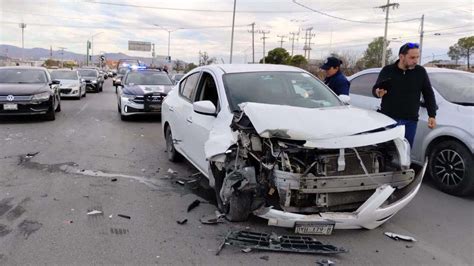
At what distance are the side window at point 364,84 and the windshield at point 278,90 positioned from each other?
209 centimetres

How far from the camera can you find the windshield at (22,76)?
1270 centimetres

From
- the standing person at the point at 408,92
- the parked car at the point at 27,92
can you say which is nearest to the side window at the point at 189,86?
the standing person at the point at 408,92

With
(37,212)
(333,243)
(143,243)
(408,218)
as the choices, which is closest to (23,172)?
(37,212)

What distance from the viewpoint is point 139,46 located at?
3346 inches

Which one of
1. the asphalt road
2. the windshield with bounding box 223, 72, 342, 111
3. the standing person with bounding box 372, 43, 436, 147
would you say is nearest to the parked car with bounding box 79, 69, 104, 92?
the asphalt road

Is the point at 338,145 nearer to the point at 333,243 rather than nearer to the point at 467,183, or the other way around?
the point at 333,243

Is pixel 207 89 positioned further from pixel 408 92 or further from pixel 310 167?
pixel 408 92

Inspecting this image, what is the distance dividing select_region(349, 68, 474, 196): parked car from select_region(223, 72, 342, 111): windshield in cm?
157

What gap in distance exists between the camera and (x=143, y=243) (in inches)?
159

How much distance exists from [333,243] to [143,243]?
69.3 inches

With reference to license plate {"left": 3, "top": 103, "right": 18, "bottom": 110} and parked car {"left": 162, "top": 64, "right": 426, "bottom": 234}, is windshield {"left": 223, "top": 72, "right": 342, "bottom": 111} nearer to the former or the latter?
parked car {"left": 162, "top": 64, "right": 426, "bottom": 234}

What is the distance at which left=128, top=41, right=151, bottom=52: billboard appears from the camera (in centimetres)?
→ 8444

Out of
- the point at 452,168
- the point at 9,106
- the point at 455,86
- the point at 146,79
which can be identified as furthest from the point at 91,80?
the point at 452,168

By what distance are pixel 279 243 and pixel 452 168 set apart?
303 cm
